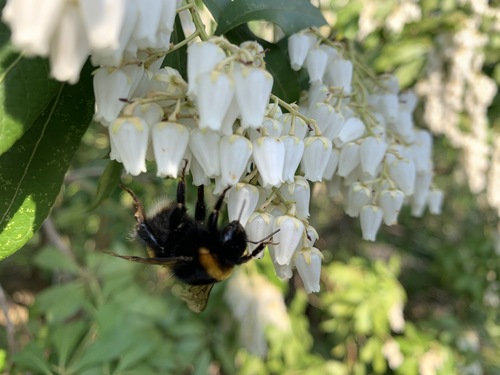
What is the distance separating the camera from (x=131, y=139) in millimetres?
1312

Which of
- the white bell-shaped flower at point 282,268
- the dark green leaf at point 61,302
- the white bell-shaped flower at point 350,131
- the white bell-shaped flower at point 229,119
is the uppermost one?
the white bell-shaped flower at point 229,119

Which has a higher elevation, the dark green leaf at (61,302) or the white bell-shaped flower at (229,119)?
the white bell-shaped flower at (229,119)

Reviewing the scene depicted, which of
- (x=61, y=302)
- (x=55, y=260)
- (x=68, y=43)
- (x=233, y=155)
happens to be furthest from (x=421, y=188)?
(x=55, y=260)

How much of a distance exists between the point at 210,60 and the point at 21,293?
8.84m

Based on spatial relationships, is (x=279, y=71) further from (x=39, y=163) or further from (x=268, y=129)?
(x=39, y=163)

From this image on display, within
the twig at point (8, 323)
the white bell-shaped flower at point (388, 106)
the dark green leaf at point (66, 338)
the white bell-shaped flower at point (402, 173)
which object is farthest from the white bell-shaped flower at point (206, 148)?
the dark green leaf at point (66, 338)

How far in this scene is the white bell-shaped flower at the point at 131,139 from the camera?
1.31m

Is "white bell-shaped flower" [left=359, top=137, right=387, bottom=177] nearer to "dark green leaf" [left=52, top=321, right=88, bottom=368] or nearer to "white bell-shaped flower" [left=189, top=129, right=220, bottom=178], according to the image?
"white bell-shaped flower" [left=189, top=129, right=220, bottom=178]

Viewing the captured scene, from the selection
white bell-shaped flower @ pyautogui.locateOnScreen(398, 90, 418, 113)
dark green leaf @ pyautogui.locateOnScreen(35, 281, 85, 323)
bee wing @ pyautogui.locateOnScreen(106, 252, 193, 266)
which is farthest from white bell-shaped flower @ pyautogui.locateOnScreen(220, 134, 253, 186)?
dark green leaf @ pyautogui.locateOnScreen(35, 281, 85, 323)

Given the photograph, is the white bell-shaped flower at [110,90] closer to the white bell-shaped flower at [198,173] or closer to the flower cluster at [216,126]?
the flower cluster at [216,126]

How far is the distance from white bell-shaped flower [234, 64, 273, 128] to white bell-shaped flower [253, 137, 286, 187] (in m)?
0.12

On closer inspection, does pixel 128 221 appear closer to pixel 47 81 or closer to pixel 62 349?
pixel 62 349

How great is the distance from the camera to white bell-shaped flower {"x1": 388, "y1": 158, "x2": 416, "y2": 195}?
6.44ft

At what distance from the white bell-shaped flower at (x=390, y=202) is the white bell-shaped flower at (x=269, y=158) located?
0.62m
